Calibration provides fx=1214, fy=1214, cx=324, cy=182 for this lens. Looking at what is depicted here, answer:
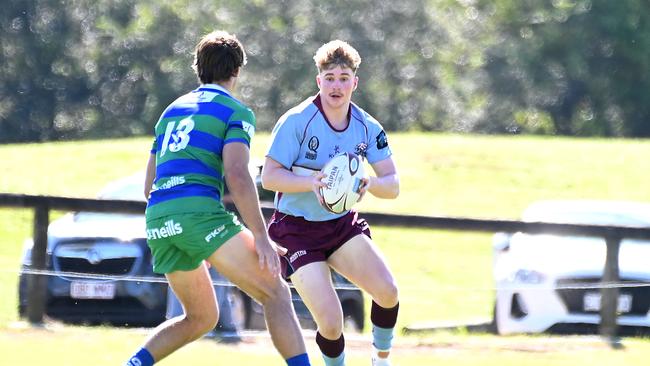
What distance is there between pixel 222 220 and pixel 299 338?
0.70 m

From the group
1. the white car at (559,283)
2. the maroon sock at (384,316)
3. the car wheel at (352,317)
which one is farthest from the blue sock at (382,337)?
the car wheel at (352,317)

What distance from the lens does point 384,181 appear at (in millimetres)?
6793

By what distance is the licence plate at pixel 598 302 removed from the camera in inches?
406

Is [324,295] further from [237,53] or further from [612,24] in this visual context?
[612,24]

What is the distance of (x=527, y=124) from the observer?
38.7m

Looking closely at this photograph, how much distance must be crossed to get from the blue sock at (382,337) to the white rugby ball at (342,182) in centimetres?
82

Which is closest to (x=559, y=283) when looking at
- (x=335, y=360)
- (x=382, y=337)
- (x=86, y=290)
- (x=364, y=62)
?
(x=86, y=290)

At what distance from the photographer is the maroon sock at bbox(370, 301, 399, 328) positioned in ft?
22.5

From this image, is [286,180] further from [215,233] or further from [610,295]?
[610,295]

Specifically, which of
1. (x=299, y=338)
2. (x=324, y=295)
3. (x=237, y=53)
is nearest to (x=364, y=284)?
(x=324, y=295)

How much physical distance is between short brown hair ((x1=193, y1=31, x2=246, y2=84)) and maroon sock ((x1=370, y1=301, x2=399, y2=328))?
1.65 m

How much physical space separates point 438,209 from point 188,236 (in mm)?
12381

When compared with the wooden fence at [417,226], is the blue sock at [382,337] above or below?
below

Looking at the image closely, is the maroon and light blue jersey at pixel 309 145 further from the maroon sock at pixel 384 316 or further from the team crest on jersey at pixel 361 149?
the maroon sock at pixel 384 316
